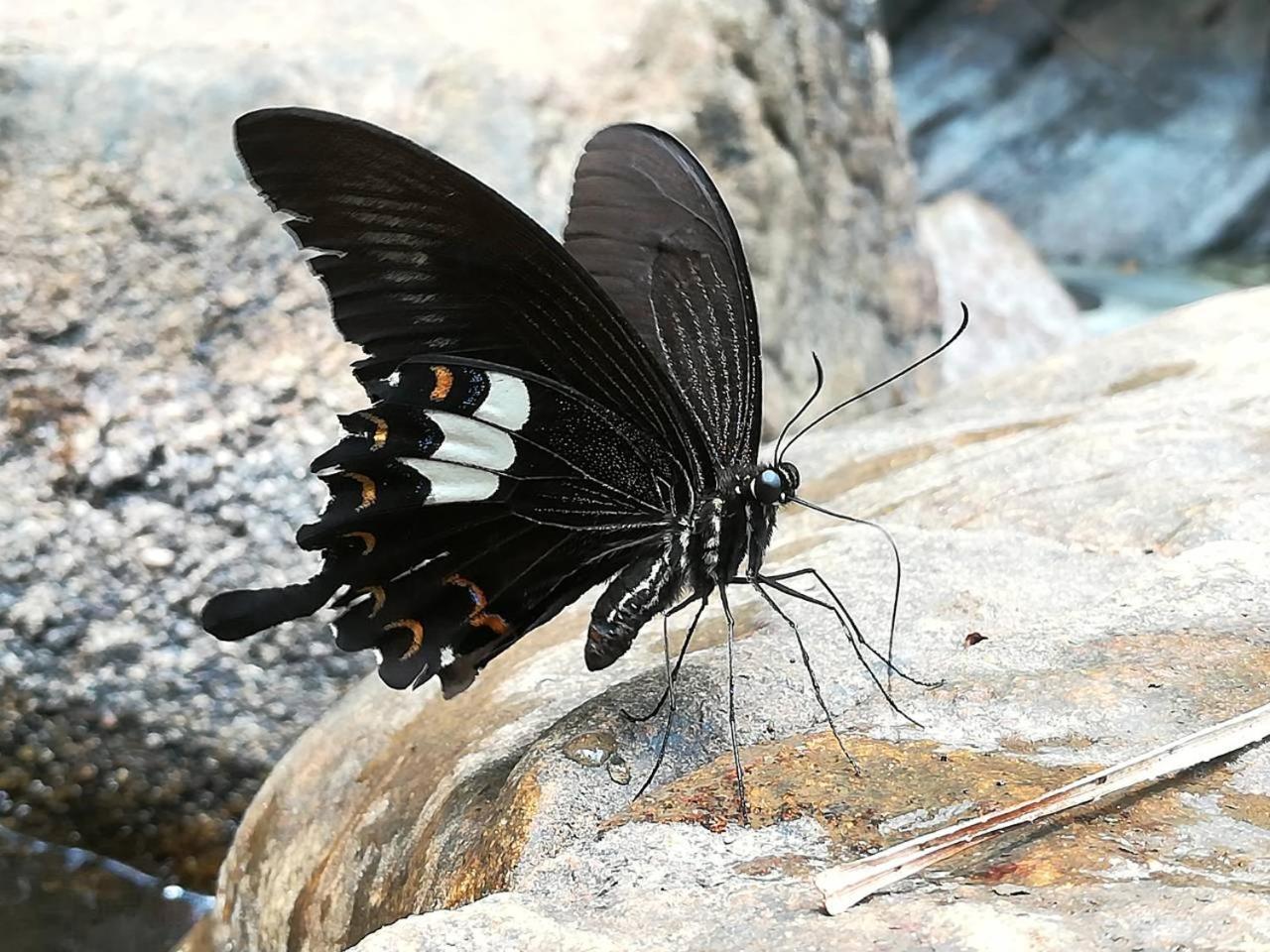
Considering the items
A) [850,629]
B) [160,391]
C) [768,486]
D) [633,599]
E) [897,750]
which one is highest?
[160,391]

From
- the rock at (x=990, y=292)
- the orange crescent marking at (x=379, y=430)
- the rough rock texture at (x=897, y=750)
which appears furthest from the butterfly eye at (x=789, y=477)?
the rock at (x=990, y=292)

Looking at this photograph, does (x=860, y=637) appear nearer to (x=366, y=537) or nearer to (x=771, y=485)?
(x=771, y=485)

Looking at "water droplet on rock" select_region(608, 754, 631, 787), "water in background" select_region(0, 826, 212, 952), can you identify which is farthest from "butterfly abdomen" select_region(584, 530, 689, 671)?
"water in background" select_region(0, 826, 212, 952)

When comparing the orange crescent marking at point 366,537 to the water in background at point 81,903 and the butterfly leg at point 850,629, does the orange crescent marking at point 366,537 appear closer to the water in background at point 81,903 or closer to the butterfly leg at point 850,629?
the butterfly leg at point 850,629

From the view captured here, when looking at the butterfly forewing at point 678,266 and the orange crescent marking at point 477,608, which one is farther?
the butterfly forewing at point 678,266

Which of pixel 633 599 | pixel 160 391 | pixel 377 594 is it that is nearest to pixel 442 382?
pixel 377 594

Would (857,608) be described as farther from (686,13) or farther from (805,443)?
(686,13)

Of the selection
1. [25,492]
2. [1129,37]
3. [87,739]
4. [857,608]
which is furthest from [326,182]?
[1129,37]
